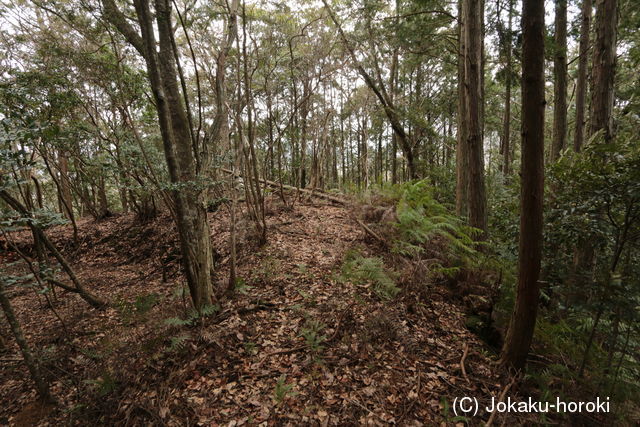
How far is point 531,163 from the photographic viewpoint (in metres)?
2.69

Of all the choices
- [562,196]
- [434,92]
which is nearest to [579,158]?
[562,196]

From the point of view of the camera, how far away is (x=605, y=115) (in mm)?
4887

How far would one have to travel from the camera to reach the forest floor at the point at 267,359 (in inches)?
111

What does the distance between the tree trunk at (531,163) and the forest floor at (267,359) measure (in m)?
1.03

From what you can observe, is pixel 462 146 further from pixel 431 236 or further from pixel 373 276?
pixel 373 276

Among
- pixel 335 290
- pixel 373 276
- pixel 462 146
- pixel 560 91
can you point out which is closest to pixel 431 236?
pixel 373 276

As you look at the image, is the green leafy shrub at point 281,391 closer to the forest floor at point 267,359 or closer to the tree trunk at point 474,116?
the forest floor at point 267,359

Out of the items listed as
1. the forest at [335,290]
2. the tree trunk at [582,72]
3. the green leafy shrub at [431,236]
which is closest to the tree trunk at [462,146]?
the forest at [335,290]

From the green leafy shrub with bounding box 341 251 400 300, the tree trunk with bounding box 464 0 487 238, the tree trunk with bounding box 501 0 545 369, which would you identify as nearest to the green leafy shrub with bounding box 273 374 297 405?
the green leafy shrub with bounding box 341 251 400 300

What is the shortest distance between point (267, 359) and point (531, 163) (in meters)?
3.67

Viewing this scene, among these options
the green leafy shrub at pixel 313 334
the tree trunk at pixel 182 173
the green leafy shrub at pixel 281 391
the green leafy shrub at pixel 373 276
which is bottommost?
the green leafy shrub at pixel 281 391

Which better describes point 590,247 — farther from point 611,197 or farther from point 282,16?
point 282,16

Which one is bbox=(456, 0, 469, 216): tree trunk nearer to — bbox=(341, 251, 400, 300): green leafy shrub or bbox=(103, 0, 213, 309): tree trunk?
bbox=(341, 251, 400, 300): green leafy shrub

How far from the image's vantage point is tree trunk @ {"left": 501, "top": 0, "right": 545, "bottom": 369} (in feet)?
8.48
